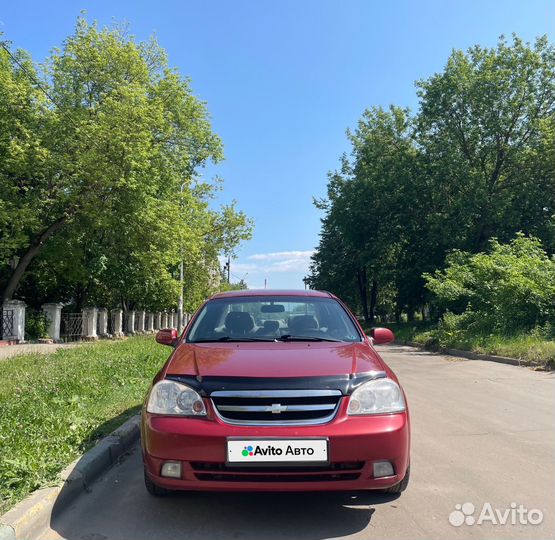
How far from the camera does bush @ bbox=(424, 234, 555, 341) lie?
16.8 metres

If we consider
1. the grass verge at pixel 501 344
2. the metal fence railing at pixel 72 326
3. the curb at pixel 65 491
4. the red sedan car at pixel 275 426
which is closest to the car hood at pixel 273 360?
Answer: the red sedan car at pixel 275 426

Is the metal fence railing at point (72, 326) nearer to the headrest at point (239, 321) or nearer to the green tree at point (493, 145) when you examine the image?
the green tree at point (493, 145)

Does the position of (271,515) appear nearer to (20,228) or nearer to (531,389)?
(531,389)

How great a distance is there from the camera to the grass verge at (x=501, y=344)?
1287cm

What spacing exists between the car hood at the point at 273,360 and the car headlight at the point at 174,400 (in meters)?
0.12

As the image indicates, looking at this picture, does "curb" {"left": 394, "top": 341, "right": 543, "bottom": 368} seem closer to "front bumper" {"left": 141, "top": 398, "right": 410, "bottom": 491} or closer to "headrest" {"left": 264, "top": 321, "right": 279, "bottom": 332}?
"headrest" {"left": 264, "top": 321, "right": 279, "bottom": 332}

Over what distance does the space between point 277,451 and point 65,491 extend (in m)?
1.79

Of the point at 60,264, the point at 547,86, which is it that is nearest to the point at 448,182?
the point at 547,86

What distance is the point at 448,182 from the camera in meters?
28.8

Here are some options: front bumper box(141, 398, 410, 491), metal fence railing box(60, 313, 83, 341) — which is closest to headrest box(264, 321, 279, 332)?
front bumper box(141, 398, 410, 491)

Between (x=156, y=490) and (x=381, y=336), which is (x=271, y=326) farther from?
(x=156, y=490)

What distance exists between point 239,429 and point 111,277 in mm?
23851

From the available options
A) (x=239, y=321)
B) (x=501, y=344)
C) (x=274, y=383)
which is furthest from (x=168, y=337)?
(x=501, y=344)

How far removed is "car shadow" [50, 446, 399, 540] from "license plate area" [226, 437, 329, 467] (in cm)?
39
